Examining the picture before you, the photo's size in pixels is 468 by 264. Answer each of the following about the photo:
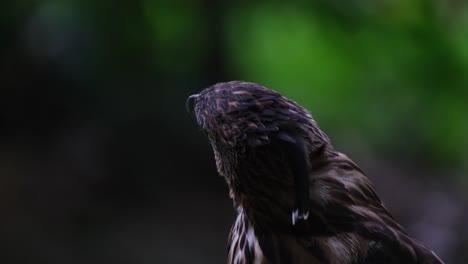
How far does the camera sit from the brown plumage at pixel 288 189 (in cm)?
240

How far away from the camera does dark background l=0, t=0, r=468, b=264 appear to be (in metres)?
5.75

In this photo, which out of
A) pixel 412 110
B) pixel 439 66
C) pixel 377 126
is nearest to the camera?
pixel 439 66

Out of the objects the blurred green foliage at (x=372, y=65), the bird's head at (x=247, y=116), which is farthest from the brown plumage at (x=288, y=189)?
the blurred green foliage at (x=372, y=65)

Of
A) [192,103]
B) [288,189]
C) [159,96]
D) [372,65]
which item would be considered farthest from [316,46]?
[288,189]

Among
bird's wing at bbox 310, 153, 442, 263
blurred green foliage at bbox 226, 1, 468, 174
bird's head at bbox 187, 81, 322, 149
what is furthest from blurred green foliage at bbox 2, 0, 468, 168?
bird's head at bbox 187, 81, 322, 149

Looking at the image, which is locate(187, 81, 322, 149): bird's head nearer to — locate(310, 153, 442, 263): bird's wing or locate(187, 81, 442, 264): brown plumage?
locate(187, 81, 442, 264): brown plumage

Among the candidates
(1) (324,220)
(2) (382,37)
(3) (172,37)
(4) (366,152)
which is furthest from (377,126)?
(1) (324,220)

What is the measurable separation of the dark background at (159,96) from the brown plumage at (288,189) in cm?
312

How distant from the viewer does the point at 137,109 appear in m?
6.15

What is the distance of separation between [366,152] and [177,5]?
2.13m

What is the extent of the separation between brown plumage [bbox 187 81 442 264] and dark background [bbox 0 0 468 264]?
312 centimetres

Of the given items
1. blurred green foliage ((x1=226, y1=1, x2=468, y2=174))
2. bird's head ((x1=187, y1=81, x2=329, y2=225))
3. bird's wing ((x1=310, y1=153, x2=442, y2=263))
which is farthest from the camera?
blurred green foliage ((x1=226, y1=1, x2=468, y2=174))

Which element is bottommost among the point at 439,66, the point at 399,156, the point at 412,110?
the point at 399,156

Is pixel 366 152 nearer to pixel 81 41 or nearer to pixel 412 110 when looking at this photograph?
pixel 412 110
